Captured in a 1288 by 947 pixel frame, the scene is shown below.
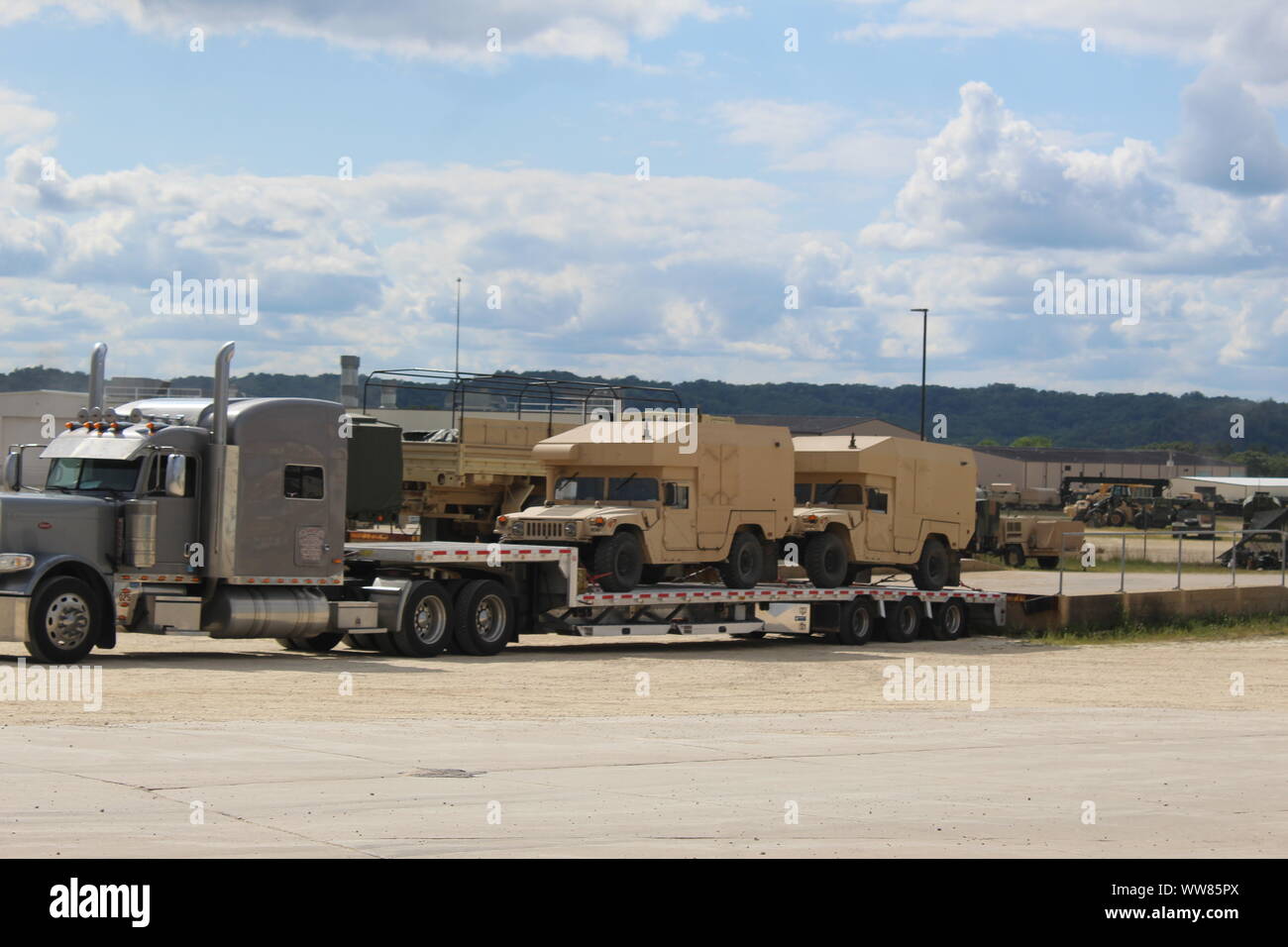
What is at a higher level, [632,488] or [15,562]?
[632,488]

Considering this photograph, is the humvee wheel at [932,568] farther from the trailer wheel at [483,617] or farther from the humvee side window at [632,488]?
the trailer wheel at [483,617]

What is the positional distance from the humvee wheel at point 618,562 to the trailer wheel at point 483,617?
1.45 metres

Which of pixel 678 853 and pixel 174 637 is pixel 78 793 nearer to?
pixel 678 853

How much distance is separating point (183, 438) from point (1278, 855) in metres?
14.7

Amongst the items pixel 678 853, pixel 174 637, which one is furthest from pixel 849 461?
pixel 678 853

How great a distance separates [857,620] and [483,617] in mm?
7210

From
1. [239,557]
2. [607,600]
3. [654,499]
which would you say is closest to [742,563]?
[654,499]

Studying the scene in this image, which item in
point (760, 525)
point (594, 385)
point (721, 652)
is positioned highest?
point (594, 385)

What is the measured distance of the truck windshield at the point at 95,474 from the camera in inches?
789

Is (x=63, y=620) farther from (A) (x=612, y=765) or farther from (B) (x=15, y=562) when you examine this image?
(A) (x=612, y=765)

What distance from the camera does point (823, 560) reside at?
26797 mm
